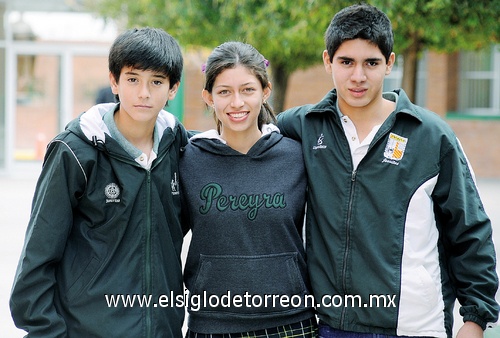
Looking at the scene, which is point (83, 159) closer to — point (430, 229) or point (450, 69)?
point (430, 229)

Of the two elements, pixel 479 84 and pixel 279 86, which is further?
pixel 479 84

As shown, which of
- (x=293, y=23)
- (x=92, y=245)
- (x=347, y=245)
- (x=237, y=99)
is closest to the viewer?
(x=92, y=245)

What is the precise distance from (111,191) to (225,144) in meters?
0.57

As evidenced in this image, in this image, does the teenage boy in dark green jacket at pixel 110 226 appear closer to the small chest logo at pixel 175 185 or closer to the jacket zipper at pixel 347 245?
the small chest logo at pixel 175 185

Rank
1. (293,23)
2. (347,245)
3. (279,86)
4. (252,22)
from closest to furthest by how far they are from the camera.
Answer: (347,245), (293,23), (252,22), (279,86)

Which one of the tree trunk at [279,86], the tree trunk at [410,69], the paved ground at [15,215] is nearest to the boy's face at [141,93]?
the paved ground at [15,215]

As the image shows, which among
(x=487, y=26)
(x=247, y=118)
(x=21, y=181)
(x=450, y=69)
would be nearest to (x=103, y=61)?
(x=21, y=181)

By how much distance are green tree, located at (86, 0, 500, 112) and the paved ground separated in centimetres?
312

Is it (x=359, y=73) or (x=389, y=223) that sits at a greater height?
(x=359, y=73)

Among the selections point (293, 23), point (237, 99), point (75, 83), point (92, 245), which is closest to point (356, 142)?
point (237, 99)

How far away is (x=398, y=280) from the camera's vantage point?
10.1ft

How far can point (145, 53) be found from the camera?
313 cm

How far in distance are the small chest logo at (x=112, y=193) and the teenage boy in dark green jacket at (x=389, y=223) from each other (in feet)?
2.67

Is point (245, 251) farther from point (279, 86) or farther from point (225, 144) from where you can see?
point (279, 86)
